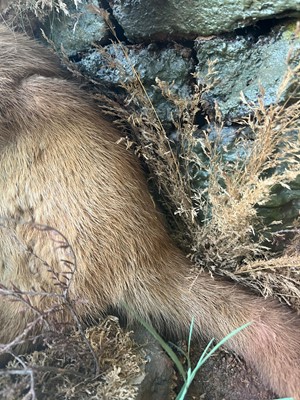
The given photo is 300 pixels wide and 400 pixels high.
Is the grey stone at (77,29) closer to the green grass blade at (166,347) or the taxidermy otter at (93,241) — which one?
the taxidermy otter at (93,241)

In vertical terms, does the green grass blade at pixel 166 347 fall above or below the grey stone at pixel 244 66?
below

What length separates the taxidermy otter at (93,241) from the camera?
1.81 meters

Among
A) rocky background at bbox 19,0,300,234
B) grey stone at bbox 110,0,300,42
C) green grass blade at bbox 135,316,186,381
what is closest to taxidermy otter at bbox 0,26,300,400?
green grass blade at bbox 135,316,186,381

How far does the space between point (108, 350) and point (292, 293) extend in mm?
777

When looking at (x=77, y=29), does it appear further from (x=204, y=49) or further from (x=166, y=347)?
(x=166, y=347)

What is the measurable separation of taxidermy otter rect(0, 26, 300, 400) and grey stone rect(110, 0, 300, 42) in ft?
1.47

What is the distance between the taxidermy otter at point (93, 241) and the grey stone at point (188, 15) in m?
0.45

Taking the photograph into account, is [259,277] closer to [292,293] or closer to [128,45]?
[292,293]

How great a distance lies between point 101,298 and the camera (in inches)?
73.4

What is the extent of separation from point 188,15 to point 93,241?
0.98 metres

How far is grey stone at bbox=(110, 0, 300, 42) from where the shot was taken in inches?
67.7

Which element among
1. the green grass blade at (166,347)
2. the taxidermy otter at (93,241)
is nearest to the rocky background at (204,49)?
the taxidermy otter at (93,241)

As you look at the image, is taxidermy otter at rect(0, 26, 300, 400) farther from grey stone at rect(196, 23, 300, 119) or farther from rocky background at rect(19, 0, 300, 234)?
grey stone at rect(196, 23, 300, 119)

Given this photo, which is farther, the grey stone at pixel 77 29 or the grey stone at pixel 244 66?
the grey stone at pixel 77 29
